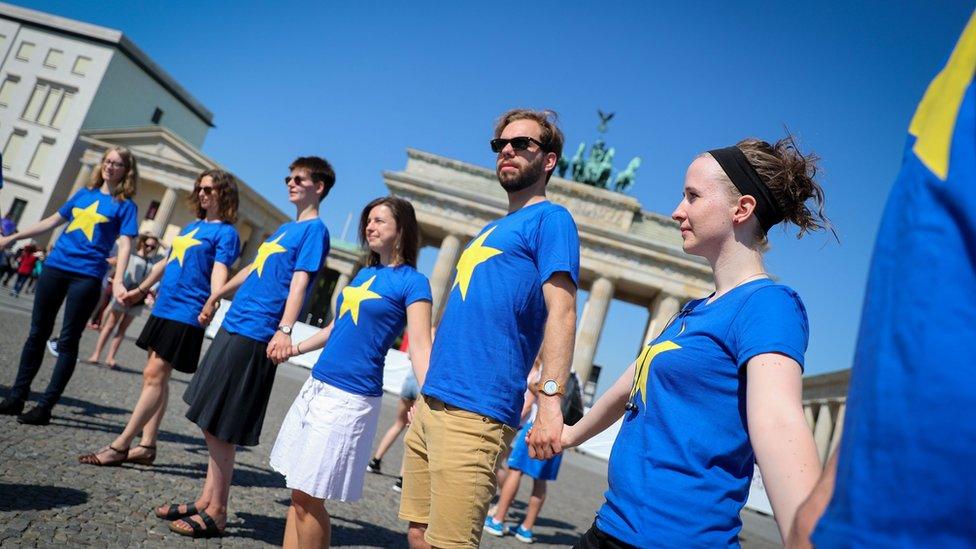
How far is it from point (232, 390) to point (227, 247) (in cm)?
163

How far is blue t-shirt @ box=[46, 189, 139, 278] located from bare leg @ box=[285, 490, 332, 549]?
3.43 meters

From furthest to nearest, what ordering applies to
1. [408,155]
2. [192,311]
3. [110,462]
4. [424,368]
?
[408,155] < [192,311] < [110,462] < [424,368]

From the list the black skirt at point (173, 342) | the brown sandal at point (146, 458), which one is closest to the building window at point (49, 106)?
the black skirt at point (173, 342)

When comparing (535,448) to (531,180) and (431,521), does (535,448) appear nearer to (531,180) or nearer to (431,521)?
(431,521)

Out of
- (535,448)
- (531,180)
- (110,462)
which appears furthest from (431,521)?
(110,462)

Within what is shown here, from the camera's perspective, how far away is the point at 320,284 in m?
52.3

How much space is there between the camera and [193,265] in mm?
5141

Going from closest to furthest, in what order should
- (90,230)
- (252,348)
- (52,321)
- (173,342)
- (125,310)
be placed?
(252,348)
(173,342)
(52,321)
(90,230)
(125,310)

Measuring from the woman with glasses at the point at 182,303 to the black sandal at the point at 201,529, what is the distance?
4.13 feet

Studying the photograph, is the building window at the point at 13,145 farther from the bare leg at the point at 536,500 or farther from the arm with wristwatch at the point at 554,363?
the arm with wristwatch at the point at 554,363

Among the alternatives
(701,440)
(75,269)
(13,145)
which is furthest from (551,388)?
(13,145)

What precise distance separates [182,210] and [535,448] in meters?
49.3

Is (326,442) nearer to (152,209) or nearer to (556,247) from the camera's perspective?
(556,247)

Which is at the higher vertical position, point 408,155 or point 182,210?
point 408,155
